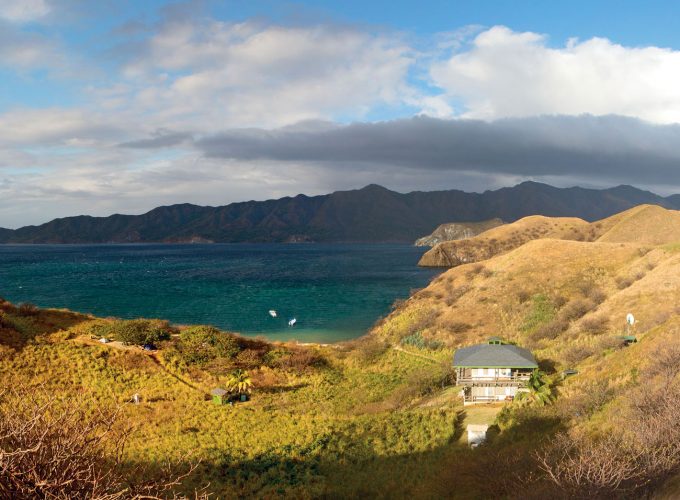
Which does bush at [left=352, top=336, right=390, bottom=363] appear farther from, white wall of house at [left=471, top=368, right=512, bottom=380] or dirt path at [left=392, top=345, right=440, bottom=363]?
white wall of house at [left=471, top=368, right=512, bottom=380]

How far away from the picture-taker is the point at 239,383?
39219mm

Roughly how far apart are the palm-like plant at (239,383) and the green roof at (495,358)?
57.6 feet

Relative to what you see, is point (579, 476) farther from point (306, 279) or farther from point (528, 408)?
point (306, 279)

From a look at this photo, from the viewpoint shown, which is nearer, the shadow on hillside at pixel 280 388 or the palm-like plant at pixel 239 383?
the palm-like plant at pixel 239 383

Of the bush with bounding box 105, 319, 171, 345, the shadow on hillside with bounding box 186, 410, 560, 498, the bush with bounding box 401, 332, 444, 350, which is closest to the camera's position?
the shadow on hillside with bounding box 186, 410, 560, 498

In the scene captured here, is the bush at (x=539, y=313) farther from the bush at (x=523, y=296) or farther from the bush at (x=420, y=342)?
the bush at (x=420, y=342)

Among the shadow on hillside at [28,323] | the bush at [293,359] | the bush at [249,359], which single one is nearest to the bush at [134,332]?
the shadow on hillside at [28,323]

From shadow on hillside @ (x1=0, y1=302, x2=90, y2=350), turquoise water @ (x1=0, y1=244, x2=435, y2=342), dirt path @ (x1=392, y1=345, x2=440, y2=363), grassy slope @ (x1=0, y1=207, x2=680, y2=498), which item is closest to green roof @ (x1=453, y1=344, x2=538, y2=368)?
grassy slope @ (x1=0, y1=207, x2=680, y2=498)

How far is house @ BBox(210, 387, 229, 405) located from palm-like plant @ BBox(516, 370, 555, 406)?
23.0 m

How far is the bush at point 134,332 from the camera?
4716 cm

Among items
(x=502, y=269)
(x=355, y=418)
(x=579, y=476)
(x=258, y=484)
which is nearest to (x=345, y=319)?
(x=502, y=269)

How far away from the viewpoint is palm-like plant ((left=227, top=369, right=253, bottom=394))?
3944 cm

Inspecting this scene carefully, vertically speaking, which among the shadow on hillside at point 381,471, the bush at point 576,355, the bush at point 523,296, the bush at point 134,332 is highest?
the bush at point 134,332

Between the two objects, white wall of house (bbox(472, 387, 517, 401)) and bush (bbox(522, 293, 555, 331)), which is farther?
bush (bbox(522, 293, 555, 331))
